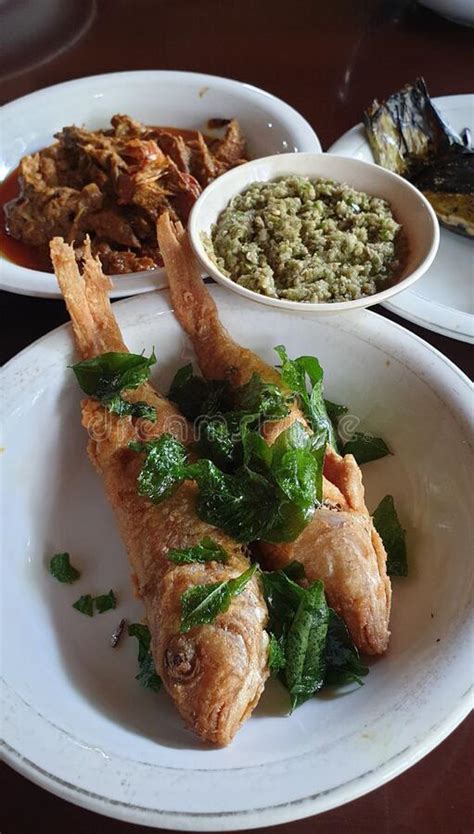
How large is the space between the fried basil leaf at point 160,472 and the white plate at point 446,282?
2.97 ft

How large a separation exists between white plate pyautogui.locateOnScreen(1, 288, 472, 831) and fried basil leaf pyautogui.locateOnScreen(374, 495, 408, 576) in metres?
0.02

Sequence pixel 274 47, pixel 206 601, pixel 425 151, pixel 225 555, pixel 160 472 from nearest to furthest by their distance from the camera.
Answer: pixel 206 601 < pixel 225 555 < pixel 160 472 < pixel 425 151 < pixel 274 47

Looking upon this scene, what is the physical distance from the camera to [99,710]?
136 cm

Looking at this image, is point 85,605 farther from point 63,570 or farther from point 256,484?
point 256,484

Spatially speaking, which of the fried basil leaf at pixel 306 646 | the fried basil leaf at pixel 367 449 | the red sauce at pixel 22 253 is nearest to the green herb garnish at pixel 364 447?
the fried basil leaf at pixel 367 449

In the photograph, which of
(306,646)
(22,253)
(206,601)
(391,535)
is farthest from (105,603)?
(22,253)

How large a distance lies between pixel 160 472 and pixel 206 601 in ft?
1.08

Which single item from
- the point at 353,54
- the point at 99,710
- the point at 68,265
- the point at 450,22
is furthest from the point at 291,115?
the point at 99,710

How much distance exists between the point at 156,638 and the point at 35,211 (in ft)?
5.43

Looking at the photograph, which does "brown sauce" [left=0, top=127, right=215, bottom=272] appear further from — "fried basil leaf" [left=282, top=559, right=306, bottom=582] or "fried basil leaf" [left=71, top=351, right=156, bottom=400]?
"fried basil leaf" [left=282, top=559, right=306, bottom=582]

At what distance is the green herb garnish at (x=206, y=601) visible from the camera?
1286mm

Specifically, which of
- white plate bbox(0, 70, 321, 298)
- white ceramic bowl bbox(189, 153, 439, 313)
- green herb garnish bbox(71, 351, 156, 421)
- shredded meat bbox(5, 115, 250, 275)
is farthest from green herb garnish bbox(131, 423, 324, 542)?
Result: white plate bbox(0, 70, 321, 298)

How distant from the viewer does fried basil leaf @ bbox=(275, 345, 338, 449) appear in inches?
66.1

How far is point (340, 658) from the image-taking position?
138 centimetres
